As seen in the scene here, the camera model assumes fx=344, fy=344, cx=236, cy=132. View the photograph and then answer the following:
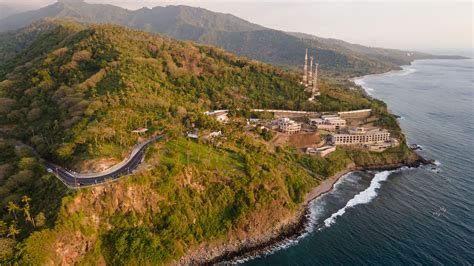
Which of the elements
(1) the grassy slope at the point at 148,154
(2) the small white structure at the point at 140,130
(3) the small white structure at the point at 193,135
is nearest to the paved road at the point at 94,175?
(1) the grassy slope at the point at 148,154

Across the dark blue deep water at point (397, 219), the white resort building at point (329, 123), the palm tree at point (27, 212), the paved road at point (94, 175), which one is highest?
the white resort building at point (329, 123)

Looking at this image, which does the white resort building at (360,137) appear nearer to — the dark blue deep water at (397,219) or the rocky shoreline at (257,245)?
the dark blue deep water at (397,219)

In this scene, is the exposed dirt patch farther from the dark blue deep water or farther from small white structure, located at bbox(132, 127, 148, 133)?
the dark blue deep water

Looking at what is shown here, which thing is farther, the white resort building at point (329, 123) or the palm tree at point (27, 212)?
the white resort building at point (329, 123)

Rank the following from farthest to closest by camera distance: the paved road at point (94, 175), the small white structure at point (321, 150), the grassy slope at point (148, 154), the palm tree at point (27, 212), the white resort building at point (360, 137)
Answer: the white resort building at point (360, 137)
the small white structure at point (321, 150)
the paved road at point (94, 175)
the grassy slope at point (148, 154)
the palm tree at point (27, 212)

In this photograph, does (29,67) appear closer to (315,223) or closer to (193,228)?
(193,228)
